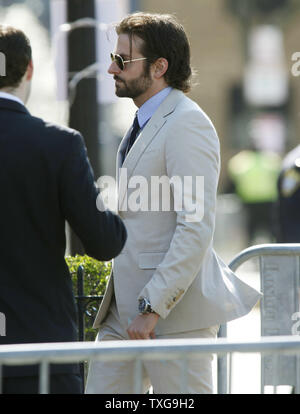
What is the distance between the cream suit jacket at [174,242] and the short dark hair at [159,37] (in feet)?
0.46

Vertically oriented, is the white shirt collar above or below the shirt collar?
below

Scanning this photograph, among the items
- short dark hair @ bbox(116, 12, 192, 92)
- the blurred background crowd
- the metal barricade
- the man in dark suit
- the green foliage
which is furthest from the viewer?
the blurred background crowd

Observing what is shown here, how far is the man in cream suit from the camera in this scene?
12.3 ft

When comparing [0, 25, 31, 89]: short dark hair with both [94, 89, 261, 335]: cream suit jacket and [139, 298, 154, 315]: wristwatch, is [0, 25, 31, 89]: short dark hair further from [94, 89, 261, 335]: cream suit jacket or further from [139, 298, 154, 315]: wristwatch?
[139, 298, 154, 315]: wristwatch

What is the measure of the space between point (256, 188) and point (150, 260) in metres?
14.5

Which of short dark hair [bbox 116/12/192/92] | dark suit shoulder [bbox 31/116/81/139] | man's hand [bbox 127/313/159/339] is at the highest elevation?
short dark hair [bbox 116/12/192/92]

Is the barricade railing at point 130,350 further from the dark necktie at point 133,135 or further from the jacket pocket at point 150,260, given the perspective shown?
the dark necktie at point 133,135

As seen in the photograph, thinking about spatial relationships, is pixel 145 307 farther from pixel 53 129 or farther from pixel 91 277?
pixel 91 277

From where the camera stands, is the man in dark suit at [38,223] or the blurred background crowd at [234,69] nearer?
the man in dark suit at [38,223]

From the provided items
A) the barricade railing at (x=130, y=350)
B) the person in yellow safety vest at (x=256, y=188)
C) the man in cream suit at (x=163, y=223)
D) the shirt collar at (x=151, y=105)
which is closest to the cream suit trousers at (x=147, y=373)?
the man in cream suit at (x=163, y=223)

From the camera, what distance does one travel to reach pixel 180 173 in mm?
3734

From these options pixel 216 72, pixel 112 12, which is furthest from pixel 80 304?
pixel 216 72

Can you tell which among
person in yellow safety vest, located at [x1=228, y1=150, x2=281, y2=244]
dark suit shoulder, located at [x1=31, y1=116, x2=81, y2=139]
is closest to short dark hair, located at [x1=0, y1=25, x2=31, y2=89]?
dark suit shoulder, located at [x1=31, y1=116, x2=81, y2=139]

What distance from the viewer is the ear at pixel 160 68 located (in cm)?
399
